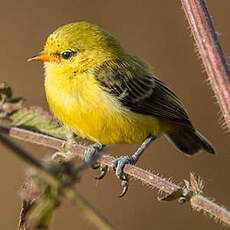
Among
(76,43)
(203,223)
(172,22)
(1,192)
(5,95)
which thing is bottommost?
(203,223)

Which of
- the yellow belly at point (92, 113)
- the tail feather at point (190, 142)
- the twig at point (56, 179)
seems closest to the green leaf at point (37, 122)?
the twig at point (56, 179)

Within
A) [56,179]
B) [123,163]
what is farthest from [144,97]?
[56,179]

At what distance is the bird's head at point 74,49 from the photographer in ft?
13.2

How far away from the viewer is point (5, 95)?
7.12 ft

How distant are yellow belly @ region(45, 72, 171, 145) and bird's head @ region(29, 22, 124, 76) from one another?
0.38 ft

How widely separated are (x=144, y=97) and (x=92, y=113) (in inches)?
25.2

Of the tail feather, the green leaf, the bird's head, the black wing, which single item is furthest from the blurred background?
the green leaf

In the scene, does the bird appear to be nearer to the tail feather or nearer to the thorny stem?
the tail feather

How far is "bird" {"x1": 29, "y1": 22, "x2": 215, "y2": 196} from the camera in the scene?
3795mm

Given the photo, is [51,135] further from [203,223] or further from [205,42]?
[203,223]

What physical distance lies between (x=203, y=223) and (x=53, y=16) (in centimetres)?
354

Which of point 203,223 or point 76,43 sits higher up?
point 76,43

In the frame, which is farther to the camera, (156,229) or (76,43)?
(156,229)

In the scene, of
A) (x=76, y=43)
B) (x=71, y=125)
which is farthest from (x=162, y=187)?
(x=76, y=43)
